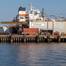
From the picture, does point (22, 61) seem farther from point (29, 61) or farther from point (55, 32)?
point (55, 32)

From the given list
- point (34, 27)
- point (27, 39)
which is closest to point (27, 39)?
point (27, 39)

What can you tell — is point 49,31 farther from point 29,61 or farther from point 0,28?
point 29,61

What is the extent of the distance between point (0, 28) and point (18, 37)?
21493mm

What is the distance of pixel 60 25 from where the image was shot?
420 feet

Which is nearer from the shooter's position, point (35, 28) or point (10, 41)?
point (10, 41)

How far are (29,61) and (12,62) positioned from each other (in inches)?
96.5

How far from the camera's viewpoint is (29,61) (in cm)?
5838

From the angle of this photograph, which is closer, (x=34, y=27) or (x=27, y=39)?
(x=27, y=39)

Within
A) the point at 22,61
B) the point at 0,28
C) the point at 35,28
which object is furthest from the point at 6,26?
the point at 22,61

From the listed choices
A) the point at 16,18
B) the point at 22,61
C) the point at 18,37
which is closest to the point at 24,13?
the point at 16,18

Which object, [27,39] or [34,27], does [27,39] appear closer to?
[27,39]

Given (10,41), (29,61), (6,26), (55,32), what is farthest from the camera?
(6,26)

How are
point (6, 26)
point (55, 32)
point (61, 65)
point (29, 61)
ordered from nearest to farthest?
point (61, 65)
point (29, 61)
point (55, 32)
point (6, 26)

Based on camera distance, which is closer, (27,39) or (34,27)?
(27,39)
